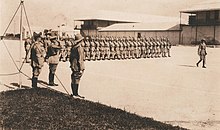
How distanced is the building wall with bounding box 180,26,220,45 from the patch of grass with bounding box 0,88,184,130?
101 feet

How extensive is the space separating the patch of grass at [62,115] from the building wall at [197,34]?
30.7 m

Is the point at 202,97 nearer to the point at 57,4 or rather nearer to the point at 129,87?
the point at 129,87

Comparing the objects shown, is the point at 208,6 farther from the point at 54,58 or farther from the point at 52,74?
the point at 52,74

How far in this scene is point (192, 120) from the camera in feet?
22.4

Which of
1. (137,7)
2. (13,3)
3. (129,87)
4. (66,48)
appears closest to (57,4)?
(13,3)

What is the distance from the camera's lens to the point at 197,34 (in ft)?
127

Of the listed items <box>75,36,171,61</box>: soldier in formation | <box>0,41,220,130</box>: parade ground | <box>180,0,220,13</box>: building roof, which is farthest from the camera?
<box>180,0,220,13</box>: building roof

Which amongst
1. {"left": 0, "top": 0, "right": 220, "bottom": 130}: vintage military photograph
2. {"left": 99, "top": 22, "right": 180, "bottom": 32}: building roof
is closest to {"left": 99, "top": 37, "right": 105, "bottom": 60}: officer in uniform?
{"left": 0, "top": 0, "right": 220, "bottom": 130}: vintage military photograph

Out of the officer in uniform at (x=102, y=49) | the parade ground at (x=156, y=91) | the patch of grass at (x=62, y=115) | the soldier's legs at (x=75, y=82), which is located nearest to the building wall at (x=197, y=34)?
the officer in uniform at (x=102, y=49)

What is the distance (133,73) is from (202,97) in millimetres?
5001

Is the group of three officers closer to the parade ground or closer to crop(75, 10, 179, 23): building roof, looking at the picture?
the parade ground

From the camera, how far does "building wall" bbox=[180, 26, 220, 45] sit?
3637 cm

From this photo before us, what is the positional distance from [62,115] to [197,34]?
112 feet

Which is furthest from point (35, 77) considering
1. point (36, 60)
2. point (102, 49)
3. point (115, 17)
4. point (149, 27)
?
point (115, 17)
